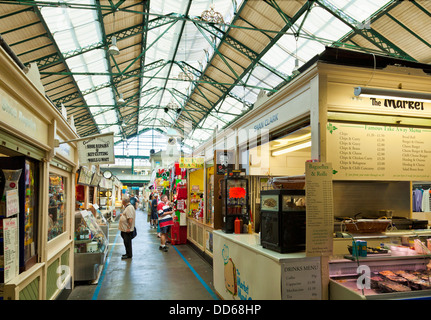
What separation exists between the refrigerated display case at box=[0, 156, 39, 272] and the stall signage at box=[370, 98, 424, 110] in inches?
154

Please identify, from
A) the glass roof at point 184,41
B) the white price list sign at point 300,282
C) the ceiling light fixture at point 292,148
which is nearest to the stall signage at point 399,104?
the white price list sign at point 300,282

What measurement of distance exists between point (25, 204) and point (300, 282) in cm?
303

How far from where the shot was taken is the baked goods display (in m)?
2.71

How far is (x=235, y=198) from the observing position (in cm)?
597

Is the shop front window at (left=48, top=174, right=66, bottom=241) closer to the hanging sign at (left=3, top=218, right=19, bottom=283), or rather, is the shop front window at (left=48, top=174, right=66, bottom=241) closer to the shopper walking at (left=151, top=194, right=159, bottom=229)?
the hanging sign at (left=3, top=218, right=19, bottom=283)

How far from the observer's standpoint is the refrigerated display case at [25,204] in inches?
129

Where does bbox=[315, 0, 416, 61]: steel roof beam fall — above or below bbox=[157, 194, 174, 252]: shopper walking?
above

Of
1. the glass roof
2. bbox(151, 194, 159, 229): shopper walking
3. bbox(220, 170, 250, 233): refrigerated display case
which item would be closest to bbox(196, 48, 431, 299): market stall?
bbox(220, 170, 250, 233): refrigerated display case

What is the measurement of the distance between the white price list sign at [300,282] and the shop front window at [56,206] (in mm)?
3295

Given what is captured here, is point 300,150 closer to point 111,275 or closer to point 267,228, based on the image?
point 267,228

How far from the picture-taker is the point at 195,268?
7215 mm
